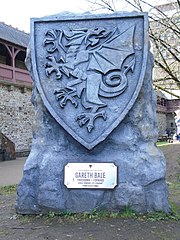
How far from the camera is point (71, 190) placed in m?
3.71

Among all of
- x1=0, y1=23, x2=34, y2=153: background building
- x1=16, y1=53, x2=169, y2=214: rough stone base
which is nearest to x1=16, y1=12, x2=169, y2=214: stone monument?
x1=16, y1=53, x2=169, y2=214: rough stone base

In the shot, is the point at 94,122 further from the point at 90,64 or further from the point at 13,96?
the point at 13,96

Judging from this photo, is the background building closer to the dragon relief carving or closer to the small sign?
the dragon relief carving

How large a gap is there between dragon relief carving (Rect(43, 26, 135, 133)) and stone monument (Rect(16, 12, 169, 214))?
11 millimetres

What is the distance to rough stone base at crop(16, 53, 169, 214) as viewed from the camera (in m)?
3.64

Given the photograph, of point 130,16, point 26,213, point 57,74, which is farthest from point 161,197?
point 130,16

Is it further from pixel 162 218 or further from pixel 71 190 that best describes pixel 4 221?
pixel 162 218

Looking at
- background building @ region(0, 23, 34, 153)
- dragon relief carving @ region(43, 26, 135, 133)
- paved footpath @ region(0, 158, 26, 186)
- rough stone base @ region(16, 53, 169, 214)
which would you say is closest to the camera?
rough stone base @ region(16, 53, 169, 214)

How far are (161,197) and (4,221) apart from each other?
1.66 meters

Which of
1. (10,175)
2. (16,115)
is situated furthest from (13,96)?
(10,175)

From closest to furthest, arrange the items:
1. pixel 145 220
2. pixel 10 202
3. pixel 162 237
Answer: pixel 162 237
pixel 145 220
pixel 10 202

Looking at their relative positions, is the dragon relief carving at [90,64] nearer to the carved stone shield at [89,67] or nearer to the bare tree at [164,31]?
the carved stone shield at [89,67]

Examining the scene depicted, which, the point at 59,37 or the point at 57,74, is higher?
the point at 59,37

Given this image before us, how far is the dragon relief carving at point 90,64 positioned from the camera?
3.76 metres
